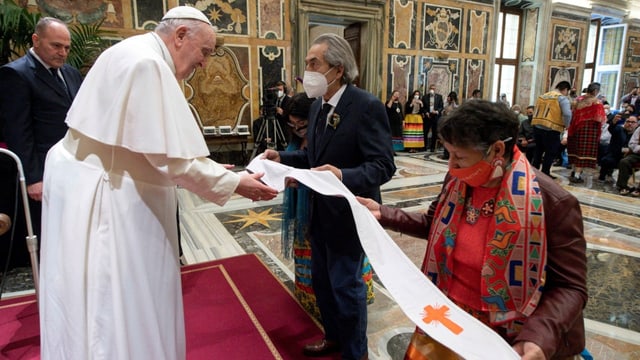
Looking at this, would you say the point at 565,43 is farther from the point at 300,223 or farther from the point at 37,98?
the point at 37,98

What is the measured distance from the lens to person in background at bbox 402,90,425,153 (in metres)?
10.1

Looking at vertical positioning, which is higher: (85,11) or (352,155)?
(85,11)

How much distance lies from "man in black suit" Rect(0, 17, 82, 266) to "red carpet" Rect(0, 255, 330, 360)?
0.83 meters

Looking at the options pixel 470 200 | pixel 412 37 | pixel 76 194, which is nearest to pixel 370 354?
pixel 470 200

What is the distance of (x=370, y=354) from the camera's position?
221 cm

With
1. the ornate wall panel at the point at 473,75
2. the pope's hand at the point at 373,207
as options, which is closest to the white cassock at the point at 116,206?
the pope's hand at the point at 373,207

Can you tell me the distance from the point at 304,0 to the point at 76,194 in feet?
26.4

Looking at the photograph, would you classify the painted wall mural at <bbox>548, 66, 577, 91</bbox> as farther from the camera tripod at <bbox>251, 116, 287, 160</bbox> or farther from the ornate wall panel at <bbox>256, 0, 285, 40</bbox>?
the camera tripod at <bbox>251, 116, 287, 160</bbox>

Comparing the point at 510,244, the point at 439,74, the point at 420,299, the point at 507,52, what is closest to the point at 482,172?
the point at 510,244

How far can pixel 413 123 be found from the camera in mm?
10141

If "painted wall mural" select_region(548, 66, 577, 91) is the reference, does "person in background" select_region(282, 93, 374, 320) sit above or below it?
below

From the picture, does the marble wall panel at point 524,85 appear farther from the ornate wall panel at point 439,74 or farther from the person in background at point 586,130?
the person in background at point 586,130

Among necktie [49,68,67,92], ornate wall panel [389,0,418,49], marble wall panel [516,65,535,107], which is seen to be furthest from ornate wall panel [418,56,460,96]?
necktie [49,68,67,92]

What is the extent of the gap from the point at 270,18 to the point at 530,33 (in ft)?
28.5
